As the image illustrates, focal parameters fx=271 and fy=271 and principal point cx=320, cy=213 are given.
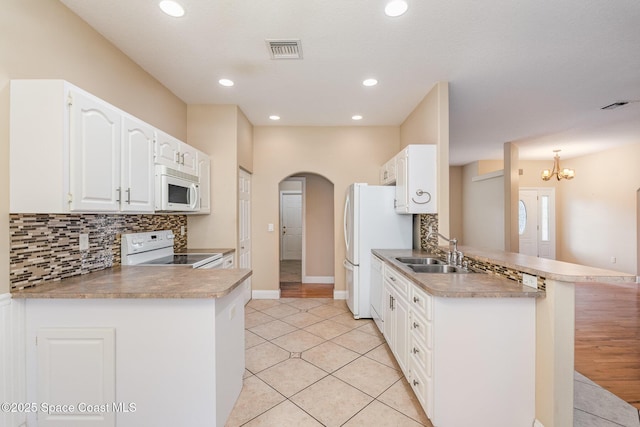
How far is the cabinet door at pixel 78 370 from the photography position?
155cm

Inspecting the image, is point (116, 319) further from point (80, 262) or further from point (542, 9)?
point (542, 9)

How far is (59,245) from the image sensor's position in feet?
6.09

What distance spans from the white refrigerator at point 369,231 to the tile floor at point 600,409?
197 cm

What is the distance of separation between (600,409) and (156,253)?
394 centimetres

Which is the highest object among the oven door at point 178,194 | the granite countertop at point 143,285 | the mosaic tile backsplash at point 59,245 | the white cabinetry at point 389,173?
the white cabinetry at point 389,173

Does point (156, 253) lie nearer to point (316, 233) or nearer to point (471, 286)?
point (471, 286)

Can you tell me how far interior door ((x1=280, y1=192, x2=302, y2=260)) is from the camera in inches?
316

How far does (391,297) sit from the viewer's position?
105 inches

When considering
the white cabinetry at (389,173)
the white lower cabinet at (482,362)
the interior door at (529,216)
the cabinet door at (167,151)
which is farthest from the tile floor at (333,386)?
the interior door at (529,216)

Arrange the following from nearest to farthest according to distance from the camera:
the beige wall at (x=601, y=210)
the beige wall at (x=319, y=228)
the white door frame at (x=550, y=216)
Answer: the beige wall at (x=601, y=210)
the beige wall at (x=319, y=228)
the white door frame at (x=550, y=216)

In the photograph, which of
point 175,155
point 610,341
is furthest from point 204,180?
point 610,341

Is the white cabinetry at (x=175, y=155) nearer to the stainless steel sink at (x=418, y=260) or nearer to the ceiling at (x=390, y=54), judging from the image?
the ceiling at (x=390, y=54)

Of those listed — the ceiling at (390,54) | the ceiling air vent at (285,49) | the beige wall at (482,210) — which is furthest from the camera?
the beige wall at (482,210)

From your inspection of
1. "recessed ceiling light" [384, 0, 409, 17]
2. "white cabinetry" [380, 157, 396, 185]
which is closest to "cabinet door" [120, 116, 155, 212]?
"recessed ceiling light" [384, 0, 409, 17]
